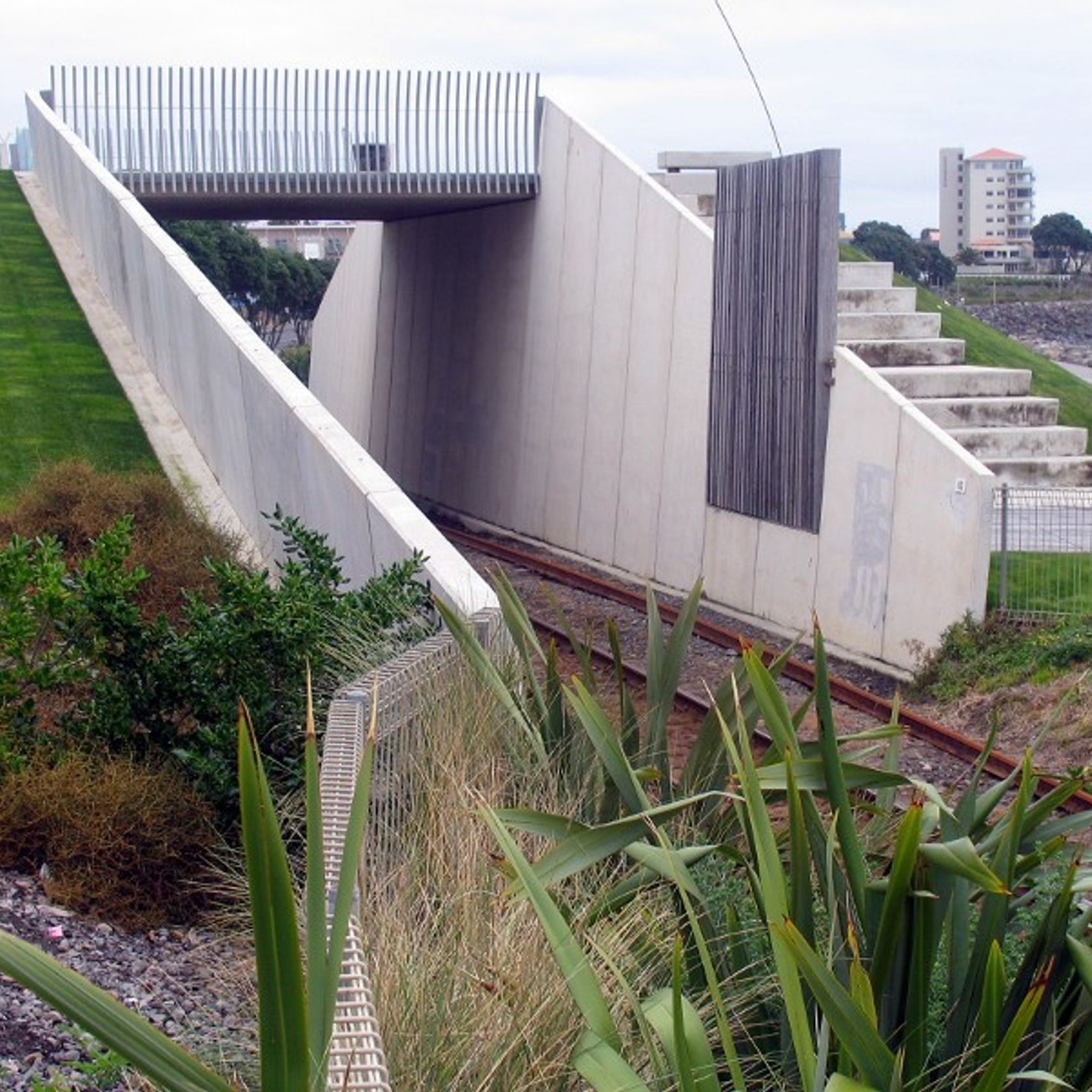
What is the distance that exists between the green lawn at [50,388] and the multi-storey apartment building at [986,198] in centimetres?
14314

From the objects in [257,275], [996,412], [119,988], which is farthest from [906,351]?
[257,275]

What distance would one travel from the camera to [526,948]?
156 inches

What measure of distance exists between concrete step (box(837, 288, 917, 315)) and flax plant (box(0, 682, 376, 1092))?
17.8 m

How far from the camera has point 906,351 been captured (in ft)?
62.7

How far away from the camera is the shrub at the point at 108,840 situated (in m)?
6.23

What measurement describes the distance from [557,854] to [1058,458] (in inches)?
573

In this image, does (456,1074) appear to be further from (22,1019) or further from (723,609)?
(723,609)

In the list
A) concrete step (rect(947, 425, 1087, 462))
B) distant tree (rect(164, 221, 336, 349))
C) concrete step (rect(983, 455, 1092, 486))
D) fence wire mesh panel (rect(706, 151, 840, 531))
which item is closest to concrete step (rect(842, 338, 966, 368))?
concrete step (rect(947, 425, 1087, 462))

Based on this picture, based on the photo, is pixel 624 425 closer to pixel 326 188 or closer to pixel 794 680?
pixel 326 188

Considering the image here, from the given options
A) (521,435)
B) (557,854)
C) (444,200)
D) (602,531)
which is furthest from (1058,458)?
(557,854)

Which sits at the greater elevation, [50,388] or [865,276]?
[865,276]

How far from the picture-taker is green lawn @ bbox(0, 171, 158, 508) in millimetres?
15055

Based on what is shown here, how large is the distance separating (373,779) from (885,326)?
610 inches

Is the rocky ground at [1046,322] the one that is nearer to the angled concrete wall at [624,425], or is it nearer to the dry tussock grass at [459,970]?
the angled concrete wall at [624,425]
